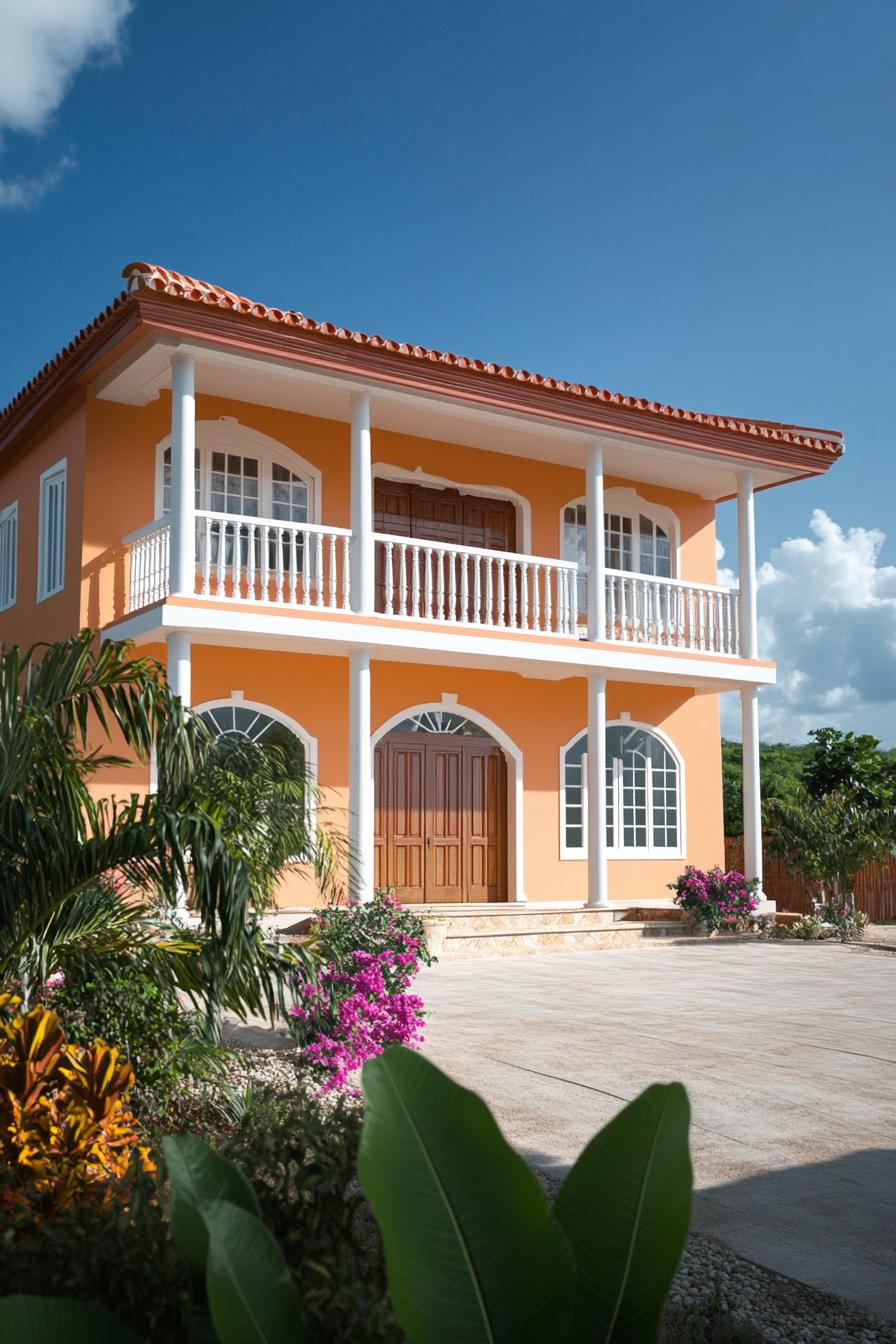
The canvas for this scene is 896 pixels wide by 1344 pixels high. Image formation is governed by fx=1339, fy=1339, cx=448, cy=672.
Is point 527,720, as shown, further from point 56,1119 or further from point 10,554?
point 56,1119

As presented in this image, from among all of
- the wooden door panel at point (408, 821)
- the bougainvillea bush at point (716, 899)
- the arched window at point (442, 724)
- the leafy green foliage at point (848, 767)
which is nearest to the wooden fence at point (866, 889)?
the leafy green foliage at point (848, 767)

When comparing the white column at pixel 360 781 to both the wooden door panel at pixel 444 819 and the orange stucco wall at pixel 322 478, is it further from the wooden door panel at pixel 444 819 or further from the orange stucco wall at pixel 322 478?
the orange stucco wall at pixel 322 478

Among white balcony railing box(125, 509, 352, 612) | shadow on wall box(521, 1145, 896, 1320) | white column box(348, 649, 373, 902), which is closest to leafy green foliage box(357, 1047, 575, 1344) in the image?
shadow on wall box(521, 1145, 896, 1320)

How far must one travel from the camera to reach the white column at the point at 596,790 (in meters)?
15.3

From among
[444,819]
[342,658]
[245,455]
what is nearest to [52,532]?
[245,455]

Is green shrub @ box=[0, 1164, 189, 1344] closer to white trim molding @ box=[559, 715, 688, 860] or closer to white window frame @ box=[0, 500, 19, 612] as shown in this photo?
white window frame @ box=[0, 500, 19, 612]

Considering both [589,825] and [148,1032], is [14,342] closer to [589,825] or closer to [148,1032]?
[589,825]

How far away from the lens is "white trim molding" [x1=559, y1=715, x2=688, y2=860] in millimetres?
16969

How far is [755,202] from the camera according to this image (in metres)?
18.5

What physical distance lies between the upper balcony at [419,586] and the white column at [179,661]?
1.33 ft

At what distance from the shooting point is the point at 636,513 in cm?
1805

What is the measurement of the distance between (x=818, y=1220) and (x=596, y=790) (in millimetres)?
10578

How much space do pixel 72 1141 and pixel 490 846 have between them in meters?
12.4

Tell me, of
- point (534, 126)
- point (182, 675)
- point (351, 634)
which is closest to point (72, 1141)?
point (182, 675)
